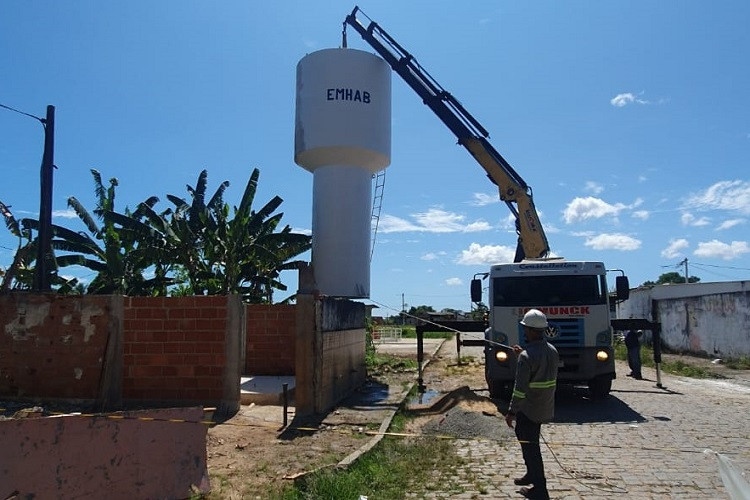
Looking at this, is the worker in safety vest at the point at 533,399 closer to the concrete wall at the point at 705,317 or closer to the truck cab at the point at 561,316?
the truck cab at the point at 561,316

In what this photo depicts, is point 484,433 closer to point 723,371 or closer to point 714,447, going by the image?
point 714,447

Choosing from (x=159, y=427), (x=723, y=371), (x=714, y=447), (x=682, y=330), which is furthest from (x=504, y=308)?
(x=682, y=330)

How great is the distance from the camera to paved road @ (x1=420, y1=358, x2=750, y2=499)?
240 inches

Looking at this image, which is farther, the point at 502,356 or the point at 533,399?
the point at 502,356

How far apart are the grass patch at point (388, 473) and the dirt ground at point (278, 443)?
0.92ft

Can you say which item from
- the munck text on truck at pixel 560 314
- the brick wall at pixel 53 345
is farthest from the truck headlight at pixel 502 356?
the brick wall at pixel 53 345

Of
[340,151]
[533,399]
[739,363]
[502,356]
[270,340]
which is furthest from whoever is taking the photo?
[739,363]

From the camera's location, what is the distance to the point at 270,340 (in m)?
14.4

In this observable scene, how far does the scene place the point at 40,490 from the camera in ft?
15.5

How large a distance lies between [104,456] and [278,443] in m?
3.13

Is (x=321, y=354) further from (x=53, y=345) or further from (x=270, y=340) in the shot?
(x=270, y=340)

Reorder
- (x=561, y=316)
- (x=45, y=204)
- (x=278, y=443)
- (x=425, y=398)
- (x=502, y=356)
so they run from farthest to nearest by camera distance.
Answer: (x=45, y=204) → (x=425, y=398) → (x=561, y=316) → (x=502, y=356) → (x=278, y=443)

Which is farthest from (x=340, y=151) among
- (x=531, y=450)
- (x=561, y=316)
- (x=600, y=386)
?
(x=531, y=450)

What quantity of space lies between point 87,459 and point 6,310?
5.93 metres
